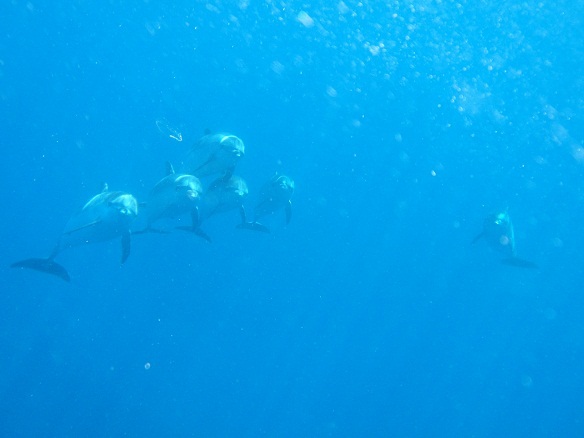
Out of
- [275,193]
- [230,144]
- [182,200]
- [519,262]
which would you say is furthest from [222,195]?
[519,262]

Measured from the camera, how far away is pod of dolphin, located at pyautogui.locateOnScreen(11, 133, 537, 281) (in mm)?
6062

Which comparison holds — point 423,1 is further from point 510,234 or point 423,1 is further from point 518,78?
point 510,234

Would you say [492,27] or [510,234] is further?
[492,27]

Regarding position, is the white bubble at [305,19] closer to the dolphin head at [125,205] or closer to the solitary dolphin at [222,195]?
the solitary dolphin at [222,195]

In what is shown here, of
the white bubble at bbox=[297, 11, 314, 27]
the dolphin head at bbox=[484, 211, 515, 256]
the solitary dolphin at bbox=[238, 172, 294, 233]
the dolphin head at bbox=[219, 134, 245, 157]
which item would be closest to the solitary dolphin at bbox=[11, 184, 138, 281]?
the dolphin head at bbox=[219, 134, 245, 157]

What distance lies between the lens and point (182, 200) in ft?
21.1

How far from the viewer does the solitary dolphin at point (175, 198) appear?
21.0 ft

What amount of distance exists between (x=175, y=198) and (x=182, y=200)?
0.37 ft

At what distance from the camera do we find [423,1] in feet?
112

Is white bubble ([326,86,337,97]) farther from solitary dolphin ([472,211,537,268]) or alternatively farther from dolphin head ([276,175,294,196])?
dolphin head ([276,175,294,196])

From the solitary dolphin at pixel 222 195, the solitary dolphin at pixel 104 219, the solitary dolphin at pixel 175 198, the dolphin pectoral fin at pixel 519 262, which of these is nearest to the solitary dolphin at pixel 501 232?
the dolphin pectoral fin at pixel 519 262

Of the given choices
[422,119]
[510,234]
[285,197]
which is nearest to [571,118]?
[422,119]

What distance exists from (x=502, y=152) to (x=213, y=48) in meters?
35.5

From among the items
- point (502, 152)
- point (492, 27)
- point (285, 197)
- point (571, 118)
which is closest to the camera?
point (285, 197)
